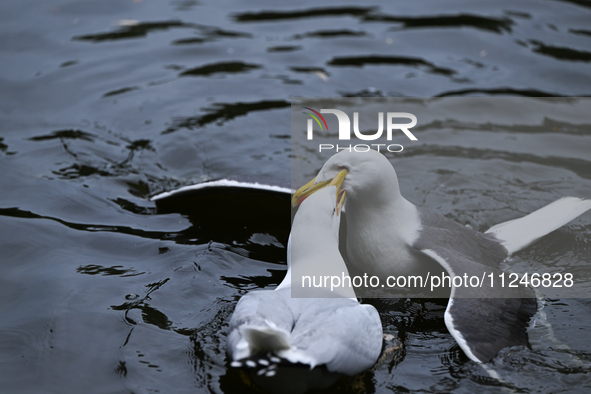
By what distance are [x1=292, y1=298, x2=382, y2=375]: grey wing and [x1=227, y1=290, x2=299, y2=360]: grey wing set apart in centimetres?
8

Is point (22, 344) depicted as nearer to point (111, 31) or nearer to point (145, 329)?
point (145, 329)

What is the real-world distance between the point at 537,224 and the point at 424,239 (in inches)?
52.4

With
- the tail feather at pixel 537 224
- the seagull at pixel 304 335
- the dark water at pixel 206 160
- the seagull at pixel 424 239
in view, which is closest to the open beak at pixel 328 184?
the seagull at pixel 424 239

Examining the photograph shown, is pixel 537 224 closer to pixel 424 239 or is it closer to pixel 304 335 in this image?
pixel 424 239

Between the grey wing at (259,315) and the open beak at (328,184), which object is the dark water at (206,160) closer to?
the grey wing at (259,315)

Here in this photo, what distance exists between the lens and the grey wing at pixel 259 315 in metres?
3.73

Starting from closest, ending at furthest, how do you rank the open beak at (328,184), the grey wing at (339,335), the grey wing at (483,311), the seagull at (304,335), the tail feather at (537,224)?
the seagull at (304,335) < the grey wing at (339,335) < the grey wing at (483,311) < the open beak at (328,184) < the tail feather at (537,224)

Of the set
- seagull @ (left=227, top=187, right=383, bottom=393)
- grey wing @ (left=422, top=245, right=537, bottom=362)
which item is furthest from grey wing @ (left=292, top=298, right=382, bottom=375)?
grey wing @ (left=422, top=245, right=537, bottom=362)

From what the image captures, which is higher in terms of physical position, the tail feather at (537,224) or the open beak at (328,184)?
the open beak at (328,184)

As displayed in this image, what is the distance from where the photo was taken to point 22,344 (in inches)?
182

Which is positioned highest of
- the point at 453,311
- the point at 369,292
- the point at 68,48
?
the point at 68,48

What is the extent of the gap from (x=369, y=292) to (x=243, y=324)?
6.14 ft

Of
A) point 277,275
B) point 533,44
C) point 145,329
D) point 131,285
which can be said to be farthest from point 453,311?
point 533,44

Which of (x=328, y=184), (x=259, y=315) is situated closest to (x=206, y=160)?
(x=328, y=184)
